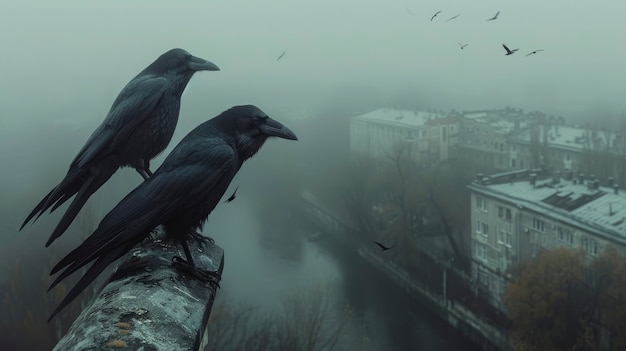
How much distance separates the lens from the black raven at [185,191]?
4.04ft

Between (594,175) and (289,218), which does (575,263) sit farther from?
(289,218)

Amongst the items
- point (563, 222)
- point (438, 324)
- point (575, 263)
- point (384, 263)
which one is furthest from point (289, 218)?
point (575, 263)

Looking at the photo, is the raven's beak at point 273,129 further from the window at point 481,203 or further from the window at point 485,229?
the window at point 481,203

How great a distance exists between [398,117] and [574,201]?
642cm

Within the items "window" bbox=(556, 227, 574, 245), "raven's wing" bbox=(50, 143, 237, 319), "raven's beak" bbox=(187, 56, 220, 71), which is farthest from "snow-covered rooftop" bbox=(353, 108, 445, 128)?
"raven's wing" bbox=(50, 143, 237, 319)

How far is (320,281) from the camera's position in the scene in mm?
11648

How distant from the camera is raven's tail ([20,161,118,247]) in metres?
1.36

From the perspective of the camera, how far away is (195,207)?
138 cm

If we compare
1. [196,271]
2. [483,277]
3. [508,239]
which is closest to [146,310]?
[196,271]

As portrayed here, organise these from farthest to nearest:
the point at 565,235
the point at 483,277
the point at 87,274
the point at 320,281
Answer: the point at 320,281 → the point at 483,277 → the point at 565,235 → the point at 87,274

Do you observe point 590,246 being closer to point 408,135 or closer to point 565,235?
point 565,235

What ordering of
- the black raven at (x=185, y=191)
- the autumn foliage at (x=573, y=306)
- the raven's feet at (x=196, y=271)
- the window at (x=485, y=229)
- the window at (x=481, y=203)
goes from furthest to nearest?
the window at (x=481, y=203), the window at (x=485, y=229), the autumn foliage at (x=573, y=306), the raven's feet at (x=196, y=271), the black raven at (x=185, y=191)

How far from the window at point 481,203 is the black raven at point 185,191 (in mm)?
11134

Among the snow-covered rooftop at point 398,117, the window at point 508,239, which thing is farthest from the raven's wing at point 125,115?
the snow-covered rooftop at point 398,117
